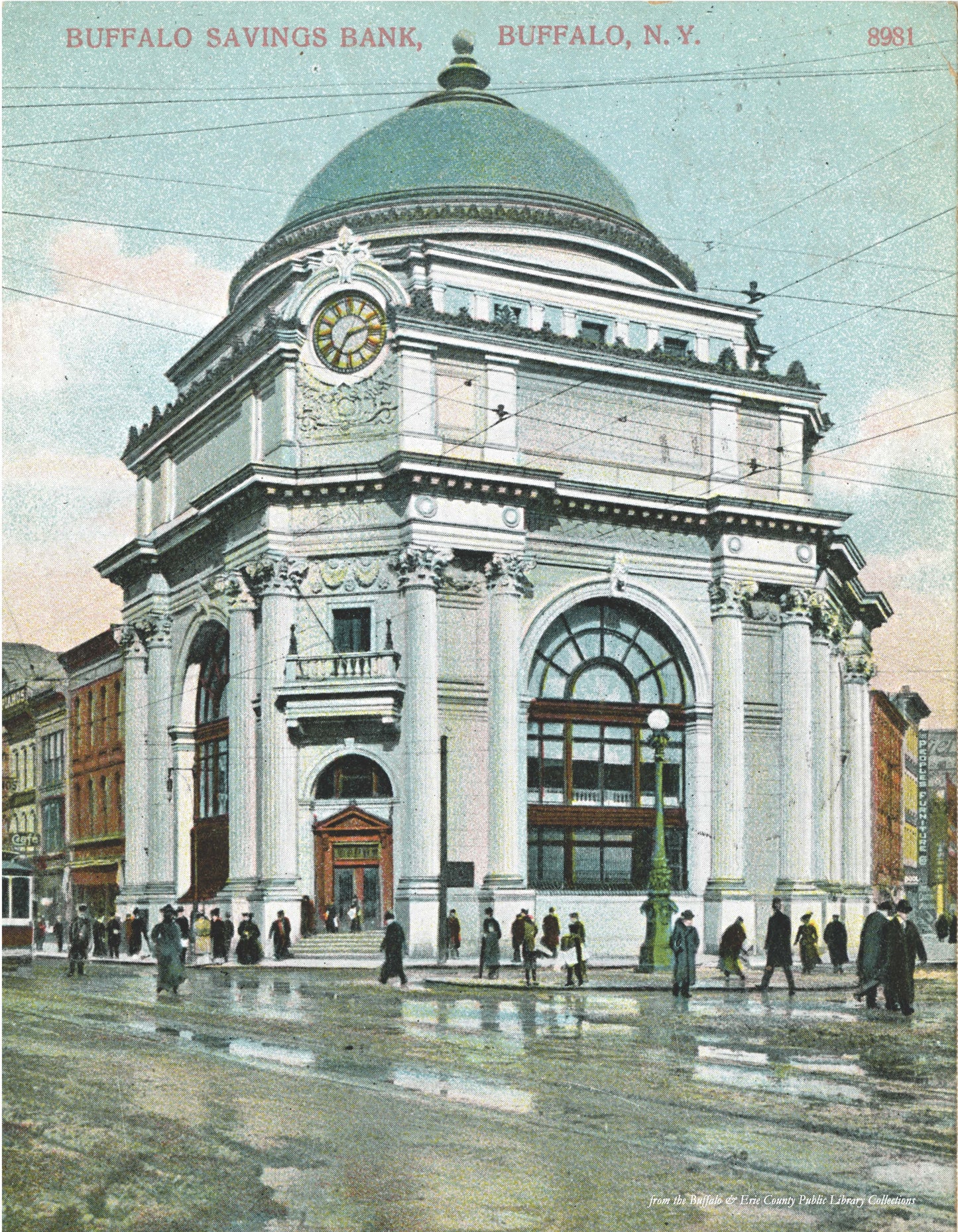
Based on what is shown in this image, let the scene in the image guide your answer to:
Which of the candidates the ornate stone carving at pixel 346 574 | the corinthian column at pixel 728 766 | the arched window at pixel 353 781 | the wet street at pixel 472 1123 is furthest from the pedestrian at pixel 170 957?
the corinthian column at pixel 728 766

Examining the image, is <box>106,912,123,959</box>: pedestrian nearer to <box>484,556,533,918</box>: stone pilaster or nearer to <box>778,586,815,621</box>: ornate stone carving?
<box>484,556,533,918</box>: stone pilaster

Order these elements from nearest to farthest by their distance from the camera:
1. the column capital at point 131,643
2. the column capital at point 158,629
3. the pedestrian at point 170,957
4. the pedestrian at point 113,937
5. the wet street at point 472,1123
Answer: the wet street at point 472,1123 → the pedestrian at point 170,957 → the pedestrian at point 113,937 → the column capital at point 158,629 → the column capital at point 131,643

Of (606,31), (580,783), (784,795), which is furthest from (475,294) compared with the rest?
(606,31)

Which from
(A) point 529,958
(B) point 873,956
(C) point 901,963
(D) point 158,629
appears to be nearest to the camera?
(C) point 901,963

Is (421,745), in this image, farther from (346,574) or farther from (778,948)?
(778,948)

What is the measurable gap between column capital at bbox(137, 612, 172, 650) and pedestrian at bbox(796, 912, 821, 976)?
23.7 metres

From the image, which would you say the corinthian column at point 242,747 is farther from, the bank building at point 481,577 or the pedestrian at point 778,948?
the pedestrian at point 778,948

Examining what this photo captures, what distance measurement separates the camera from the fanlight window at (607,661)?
44.7 metres

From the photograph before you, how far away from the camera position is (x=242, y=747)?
143 feet

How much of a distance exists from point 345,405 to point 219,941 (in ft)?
48.4

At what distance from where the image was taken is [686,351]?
159 feet

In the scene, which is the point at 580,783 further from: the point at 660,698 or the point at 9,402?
the point at 9,402

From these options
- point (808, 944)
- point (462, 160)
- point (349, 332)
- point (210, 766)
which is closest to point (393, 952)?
point (808, 944)

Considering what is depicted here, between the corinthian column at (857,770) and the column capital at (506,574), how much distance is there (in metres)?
18.4
